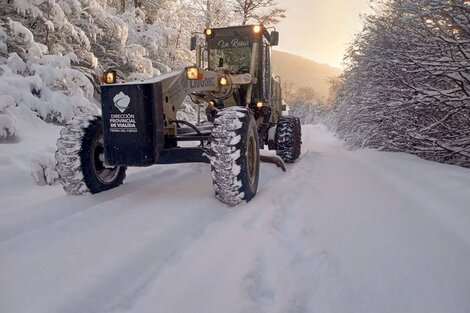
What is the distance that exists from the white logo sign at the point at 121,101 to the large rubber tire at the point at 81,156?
2.00 ft

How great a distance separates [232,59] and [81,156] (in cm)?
410

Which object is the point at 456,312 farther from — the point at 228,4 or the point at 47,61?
the point at 228,4

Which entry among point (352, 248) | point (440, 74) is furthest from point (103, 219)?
point (440, 74)

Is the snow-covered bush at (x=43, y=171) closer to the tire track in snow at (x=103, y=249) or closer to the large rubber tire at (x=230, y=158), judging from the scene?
the tire track in snow at (x=103, y=249)

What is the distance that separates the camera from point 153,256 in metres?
2.71

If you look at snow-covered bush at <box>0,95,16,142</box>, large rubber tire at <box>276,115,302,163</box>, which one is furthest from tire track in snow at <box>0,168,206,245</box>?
large rubber tire at <box>276,115,302,163</box>

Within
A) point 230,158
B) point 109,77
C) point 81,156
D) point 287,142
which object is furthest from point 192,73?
point 287,142

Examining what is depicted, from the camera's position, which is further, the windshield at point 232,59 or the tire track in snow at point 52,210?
the windshield at point 232,59

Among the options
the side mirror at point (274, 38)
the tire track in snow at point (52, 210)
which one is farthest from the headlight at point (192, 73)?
the side mirror at point (274, 38)

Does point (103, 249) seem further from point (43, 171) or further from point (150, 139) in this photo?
point (43, 171)

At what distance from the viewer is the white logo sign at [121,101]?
4152 millimetres

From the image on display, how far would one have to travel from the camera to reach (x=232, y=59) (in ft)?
24.1

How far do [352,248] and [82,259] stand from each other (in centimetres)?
216

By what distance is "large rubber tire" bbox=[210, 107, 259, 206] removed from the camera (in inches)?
158
